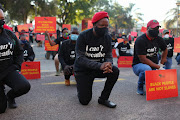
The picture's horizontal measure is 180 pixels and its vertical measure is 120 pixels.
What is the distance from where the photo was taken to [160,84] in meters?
4.11

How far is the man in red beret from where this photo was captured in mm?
3566

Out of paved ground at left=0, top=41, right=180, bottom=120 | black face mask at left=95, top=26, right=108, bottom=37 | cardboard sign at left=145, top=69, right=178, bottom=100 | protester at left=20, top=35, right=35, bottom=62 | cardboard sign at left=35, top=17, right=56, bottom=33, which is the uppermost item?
cardboard sign at left=35, top=17, right=56, bottom=33

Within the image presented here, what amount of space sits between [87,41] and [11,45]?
4.25 ft

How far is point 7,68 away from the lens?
3436 mm

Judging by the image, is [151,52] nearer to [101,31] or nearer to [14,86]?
[101,31]

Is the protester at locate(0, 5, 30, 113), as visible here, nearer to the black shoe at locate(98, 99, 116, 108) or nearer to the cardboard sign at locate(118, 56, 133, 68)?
the black shoe at locate(98, 99, 116, 108)

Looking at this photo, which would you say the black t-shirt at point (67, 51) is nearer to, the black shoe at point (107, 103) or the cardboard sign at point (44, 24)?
the black shoe at point (107, 103)

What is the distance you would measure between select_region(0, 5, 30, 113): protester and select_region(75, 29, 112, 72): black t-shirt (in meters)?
1.00

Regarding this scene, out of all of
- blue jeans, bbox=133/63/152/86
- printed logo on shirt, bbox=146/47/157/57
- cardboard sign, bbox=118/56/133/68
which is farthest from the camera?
cardboard sign, bbox=118/56/133/68

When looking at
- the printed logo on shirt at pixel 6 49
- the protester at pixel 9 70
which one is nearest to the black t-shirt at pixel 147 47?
the protester at pixel 9 70

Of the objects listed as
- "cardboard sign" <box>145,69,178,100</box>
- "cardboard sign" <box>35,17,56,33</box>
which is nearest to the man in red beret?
"cardboard sign" <box>145,69,178,100</box>

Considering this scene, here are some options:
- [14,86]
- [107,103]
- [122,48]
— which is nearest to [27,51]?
[14,86]

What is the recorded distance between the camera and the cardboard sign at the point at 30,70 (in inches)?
236

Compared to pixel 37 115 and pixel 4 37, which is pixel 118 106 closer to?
pixel 37 115
